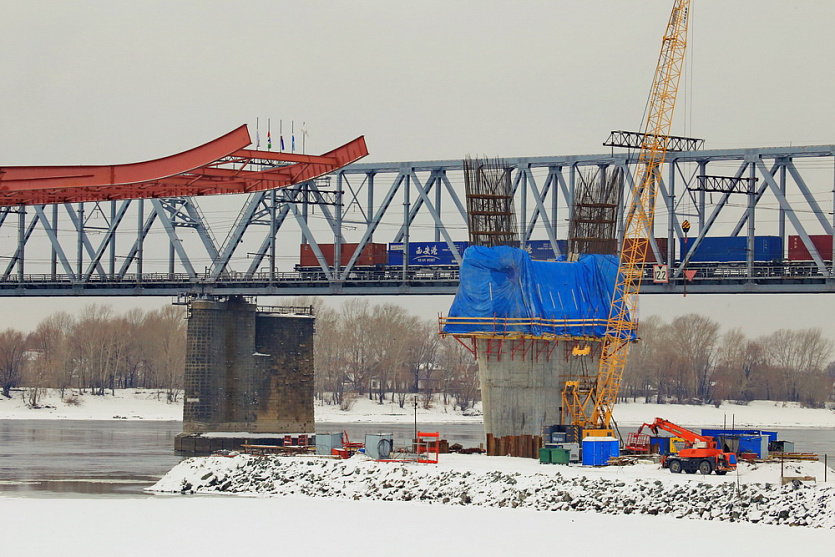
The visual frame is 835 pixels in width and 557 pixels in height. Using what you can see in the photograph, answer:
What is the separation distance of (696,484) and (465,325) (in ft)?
64.5

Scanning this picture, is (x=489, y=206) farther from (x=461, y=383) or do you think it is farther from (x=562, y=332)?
(x=461, y=383)

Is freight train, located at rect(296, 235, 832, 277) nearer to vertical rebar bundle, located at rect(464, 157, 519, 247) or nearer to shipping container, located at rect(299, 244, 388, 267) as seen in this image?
shipping container, located at rect(299, 244, 388, 267)

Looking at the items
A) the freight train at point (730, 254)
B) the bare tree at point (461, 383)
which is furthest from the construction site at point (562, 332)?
the bare tree at point (461, 383)

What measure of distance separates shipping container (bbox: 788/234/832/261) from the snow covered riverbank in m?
32.8

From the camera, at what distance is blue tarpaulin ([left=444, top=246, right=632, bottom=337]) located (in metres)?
76.3

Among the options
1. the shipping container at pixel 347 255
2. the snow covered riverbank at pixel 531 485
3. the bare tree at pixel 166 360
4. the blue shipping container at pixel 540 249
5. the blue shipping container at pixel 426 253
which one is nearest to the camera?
the snow covered riverbank at pixel 531 485

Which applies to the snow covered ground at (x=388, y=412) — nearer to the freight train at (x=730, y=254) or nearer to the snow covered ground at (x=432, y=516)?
the freight train at (x=730, y=254)

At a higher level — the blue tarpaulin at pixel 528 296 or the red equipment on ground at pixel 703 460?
the blue tarpaulin at pixel 528 296

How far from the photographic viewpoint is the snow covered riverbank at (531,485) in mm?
57500

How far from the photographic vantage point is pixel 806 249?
314 ft

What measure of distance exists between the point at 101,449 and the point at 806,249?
165 ft

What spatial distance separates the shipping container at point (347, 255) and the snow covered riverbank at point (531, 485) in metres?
Answer: 35.5

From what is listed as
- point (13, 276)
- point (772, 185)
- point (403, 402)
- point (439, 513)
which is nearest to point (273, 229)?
point (13, 276)

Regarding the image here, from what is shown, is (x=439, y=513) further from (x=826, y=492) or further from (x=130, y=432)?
(x=130, y=432)
